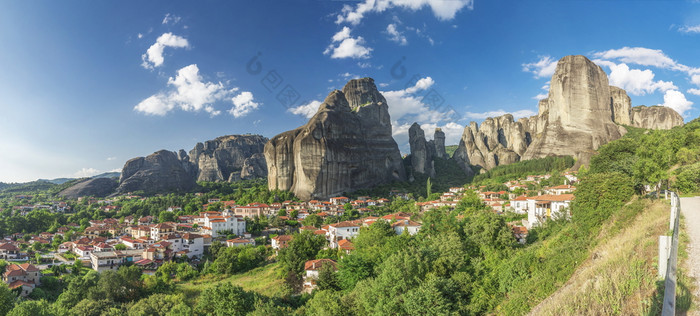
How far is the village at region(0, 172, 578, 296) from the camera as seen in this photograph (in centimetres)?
2734

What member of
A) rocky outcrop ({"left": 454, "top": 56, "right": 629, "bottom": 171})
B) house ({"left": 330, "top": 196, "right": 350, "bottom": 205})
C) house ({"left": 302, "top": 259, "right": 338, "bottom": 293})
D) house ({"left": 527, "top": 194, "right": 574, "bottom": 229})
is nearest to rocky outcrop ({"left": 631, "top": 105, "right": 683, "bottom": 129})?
rocky outcrop ({"left": 454, "top": 56, "right": 629, "bottom": 171})

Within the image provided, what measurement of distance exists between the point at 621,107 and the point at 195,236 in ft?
316

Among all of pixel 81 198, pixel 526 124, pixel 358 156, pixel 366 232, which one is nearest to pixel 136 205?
pixel 81 198

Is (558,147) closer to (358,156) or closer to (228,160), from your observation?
(358,156)

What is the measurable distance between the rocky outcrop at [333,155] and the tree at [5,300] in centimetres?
4273

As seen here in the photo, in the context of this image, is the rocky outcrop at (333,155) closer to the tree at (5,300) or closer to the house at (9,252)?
the house at (9,252)

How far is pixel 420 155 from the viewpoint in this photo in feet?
303

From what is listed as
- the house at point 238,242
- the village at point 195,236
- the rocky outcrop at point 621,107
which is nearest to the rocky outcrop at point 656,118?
the rocky outcrop at point 621,107

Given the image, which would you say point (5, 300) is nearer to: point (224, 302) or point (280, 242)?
point (224, 302)

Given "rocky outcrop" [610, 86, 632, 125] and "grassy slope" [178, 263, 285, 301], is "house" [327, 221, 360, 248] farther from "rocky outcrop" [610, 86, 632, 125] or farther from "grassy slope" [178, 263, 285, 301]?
"rocky outcrop" [610, 86, 632, 125]

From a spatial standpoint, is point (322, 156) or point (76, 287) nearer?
point (76, 287)

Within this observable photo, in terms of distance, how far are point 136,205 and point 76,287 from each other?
42220 millimetres

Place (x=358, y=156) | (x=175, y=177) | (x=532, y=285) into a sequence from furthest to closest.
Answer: (x=175, y=177)
(x=358, y=156)
(x=532, y=285)

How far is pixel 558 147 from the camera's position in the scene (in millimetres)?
73562
